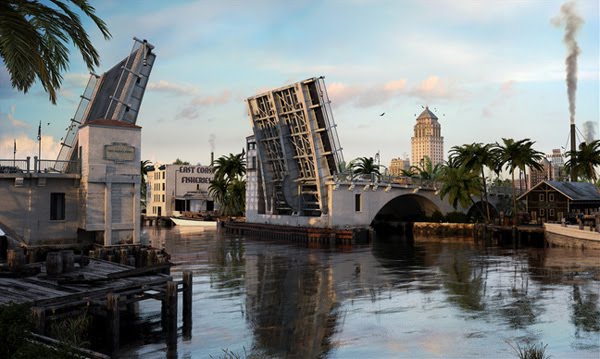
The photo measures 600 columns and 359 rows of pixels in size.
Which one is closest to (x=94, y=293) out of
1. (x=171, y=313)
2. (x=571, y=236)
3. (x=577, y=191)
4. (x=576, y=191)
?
(x=171, y=313)

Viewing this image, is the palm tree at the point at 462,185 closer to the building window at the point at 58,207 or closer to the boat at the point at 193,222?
the boat at the point at 193,222

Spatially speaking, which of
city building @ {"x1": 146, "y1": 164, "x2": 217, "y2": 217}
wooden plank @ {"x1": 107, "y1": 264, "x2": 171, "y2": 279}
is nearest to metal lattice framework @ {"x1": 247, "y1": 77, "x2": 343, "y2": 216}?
wooden plank @ {"x1": 107, "y1": 264, "x2": 171, "y2": 279}

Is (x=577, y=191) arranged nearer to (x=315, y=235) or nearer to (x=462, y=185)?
(x=462, y=185)

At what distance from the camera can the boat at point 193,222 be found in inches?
3433

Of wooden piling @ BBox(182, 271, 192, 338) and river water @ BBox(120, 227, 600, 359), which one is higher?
wooden piling @ BBox(182, 271, 192, 338)

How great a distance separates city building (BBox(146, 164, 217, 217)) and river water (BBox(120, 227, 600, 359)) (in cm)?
6000

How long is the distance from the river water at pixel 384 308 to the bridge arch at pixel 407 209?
29.2 metres

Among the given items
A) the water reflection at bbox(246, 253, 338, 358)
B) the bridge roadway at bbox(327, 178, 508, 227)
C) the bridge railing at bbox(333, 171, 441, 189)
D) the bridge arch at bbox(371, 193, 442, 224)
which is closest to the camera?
the water reflection at bbox(246, 253, 338, 358)

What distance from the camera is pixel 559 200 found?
61438 mm

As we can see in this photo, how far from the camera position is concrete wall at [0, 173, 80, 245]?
30.7 m

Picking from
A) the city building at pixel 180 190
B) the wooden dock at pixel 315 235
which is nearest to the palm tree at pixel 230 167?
the city building at pixel 180 190

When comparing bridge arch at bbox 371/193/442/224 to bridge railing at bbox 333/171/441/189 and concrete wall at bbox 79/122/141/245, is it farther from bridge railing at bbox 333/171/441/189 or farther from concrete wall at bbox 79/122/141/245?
concrete wall at bbox 79/122/141/245

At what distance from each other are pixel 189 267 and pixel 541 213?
4312cm

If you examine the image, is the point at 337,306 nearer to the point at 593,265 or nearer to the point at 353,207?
the point at 593,265
